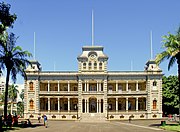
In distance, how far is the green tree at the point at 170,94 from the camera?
8744cm

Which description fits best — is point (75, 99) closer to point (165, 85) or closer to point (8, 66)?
point (165, 85)

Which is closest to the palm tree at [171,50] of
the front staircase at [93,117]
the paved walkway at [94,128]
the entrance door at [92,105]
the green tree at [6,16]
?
the paved walkway at [94,128]

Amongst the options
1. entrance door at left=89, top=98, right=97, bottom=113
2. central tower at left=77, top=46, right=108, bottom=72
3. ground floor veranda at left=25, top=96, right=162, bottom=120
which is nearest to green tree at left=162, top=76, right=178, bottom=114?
ground floor veranda at left=25, top=96, right=162, bottom=120

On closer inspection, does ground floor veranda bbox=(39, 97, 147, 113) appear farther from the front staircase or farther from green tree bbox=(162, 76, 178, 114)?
green tree bbox=(162, 76, 178, 114)

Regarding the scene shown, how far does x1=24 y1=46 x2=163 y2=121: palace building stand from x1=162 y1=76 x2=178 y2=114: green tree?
327 centimetres

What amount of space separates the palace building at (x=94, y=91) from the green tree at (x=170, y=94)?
327cm

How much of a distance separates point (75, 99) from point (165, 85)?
74.6 feet

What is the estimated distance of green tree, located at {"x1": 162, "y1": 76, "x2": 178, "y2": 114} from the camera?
8744 cm

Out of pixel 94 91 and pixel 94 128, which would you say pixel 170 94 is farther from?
pixel 94 128

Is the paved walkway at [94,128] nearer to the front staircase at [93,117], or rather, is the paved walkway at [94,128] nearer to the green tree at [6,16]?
the green tree at [6,16]

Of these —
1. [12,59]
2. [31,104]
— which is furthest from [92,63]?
[12,59]

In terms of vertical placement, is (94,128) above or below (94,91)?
below

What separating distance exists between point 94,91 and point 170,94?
60.7 feet

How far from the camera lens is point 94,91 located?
87562 mm
